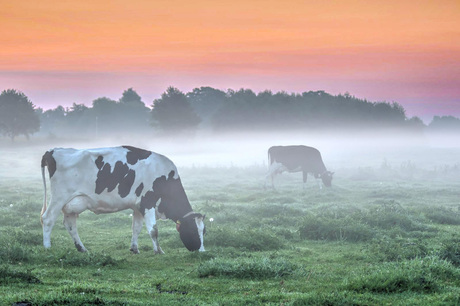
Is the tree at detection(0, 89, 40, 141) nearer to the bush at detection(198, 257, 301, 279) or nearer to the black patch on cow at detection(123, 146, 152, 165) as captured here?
the black patch on cow at detection(123, 146, 152, 165)

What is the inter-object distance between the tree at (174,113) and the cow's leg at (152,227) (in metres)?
87.4

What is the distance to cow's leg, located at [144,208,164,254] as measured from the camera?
16.0 meters

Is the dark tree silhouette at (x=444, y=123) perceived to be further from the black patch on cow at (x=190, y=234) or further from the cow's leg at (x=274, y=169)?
the black patch on cow at (x=190, y=234)

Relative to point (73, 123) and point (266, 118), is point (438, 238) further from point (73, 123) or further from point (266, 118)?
point (73, 123)

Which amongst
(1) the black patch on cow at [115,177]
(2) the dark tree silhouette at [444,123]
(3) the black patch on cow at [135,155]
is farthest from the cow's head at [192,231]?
(2) the dark tree silhouette at [444,123]

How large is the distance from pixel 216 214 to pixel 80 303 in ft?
46.1

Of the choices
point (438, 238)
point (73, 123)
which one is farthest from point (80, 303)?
point (73, 123)

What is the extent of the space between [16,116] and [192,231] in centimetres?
9201

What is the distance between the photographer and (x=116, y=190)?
16.2 meters

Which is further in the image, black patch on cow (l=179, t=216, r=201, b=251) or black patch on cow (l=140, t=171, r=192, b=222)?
black patch on cow (l=140, t=171, r=192, b=222)

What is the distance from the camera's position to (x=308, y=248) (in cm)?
1717

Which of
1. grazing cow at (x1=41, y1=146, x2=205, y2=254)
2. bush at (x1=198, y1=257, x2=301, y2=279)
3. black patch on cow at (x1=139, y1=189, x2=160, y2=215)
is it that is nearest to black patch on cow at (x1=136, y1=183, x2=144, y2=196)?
grazing cow at (x1=41, y1=146, x2=205, y2=254)

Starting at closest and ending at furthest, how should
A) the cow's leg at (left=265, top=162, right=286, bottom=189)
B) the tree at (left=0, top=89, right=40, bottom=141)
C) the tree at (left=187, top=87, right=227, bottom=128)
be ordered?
1. the cow's leg at (left=265, top=162, right=286, bottom=189)
2. the tree at (left=0, top=89, right=40, bottom=141)
3. the tree at (left=187, top=87, right=227, bottom=128)

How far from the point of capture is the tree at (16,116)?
10079 centimetres
